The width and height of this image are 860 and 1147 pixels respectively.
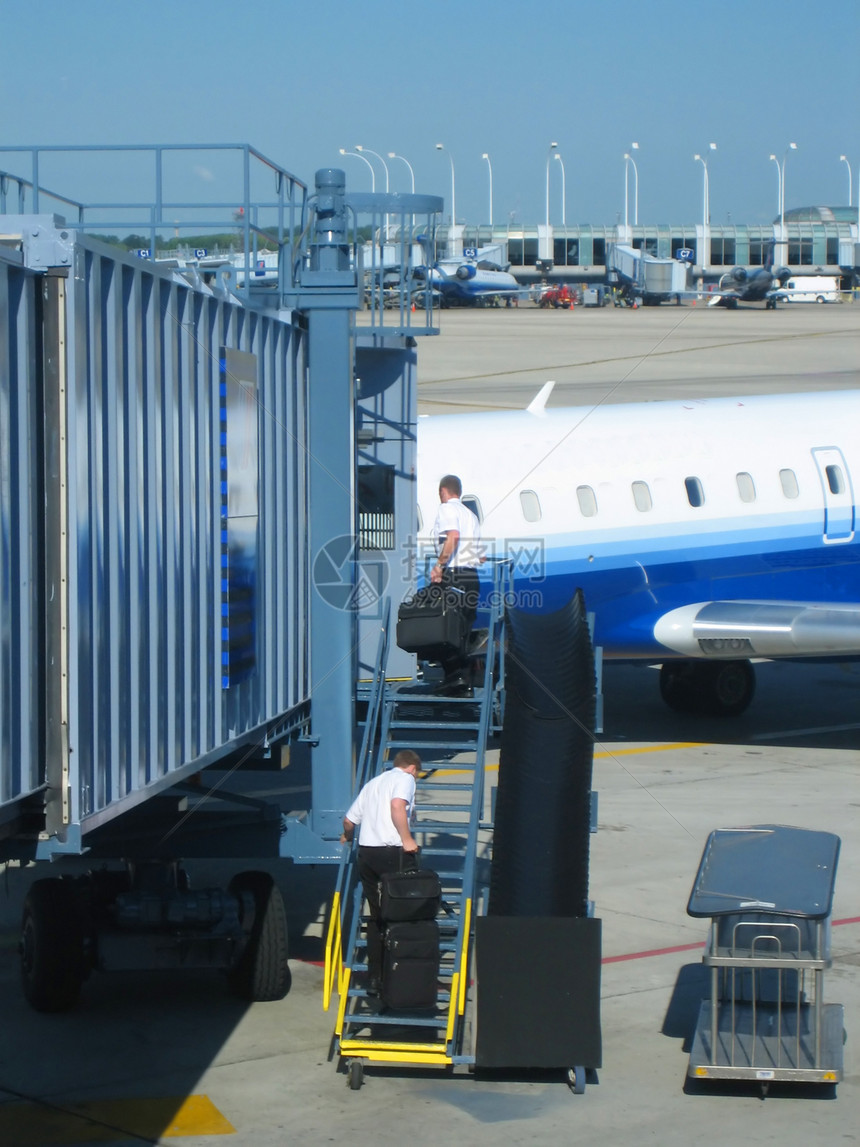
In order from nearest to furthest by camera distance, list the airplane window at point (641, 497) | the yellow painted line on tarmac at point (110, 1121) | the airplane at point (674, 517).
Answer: the yellow painted line on tarmac at point (110, 1121), the airplane at point (674, 517), the airplane window at point (641, 497)

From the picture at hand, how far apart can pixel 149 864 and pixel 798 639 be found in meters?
10.2

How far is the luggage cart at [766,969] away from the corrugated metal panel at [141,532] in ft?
12.1

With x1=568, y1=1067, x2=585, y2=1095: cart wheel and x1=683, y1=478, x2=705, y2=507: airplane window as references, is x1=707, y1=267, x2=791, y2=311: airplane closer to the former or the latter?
x1=683, y1=478, x2=705, y2=507: airplane window

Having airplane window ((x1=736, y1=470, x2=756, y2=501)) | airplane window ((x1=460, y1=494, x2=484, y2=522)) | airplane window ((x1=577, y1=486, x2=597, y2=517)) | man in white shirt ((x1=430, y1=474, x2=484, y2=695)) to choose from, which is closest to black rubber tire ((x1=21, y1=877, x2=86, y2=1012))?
man in white shirt ((x1=430, y1=474, x2=484, y2=695))

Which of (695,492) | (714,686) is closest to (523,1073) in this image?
(695,492)

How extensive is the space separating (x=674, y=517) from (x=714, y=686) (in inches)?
137

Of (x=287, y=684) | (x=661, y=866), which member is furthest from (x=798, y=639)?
(x=287, y=684)

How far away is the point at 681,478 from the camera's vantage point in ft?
63.0

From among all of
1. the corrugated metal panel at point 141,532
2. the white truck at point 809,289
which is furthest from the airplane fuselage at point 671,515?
the white truck at point 809,289

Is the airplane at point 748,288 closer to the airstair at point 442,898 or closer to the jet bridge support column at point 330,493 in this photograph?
the airstair at point 442,898

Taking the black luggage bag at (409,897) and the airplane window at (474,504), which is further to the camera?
the airplane window at (474,504)

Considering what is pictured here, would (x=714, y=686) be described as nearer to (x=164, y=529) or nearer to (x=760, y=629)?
(x=760, y=629)

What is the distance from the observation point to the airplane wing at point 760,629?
719 inches

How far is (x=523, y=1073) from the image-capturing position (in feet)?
31.8
